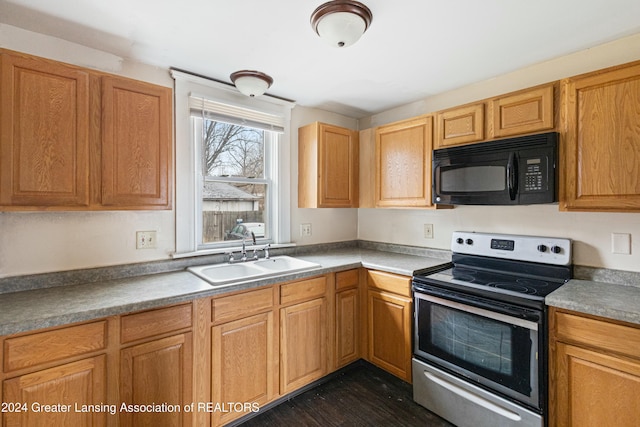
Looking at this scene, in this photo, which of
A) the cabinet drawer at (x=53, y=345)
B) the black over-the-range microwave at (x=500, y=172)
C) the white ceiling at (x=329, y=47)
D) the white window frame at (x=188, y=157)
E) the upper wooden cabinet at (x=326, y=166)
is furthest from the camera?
the upper wooden cabinet at (x=326, y=166)

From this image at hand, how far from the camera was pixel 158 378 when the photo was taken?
5.09 feet

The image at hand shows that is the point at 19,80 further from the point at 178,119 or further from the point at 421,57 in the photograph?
the point at 421,57

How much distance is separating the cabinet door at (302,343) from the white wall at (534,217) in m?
1.16

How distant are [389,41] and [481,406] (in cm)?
217

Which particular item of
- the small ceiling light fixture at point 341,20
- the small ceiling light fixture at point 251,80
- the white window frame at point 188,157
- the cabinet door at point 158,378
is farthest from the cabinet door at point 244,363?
the small ceiling light fixture at point 341,20

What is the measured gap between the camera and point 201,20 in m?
1.56

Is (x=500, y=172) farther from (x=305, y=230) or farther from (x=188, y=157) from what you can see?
(x=188, y=157)

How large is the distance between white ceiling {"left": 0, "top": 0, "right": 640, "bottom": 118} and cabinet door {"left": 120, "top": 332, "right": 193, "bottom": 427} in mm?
1657

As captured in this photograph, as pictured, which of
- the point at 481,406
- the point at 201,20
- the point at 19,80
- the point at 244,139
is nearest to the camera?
the point at 19,80

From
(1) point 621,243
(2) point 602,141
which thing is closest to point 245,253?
(2) point 602,141

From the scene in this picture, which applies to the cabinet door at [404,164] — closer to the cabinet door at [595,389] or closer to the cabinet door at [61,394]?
the cabinet door at [595,389]

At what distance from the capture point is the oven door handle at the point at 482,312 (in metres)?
1.58

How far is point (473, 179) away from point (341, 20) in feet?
4.39

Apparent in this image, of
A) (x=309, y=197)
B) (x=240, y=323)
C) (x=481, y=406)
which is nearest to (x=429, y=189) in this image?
(x=309, y=197)
